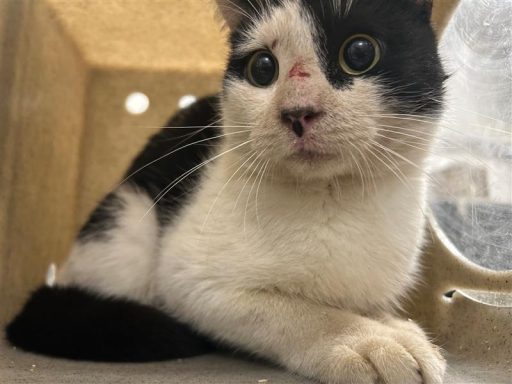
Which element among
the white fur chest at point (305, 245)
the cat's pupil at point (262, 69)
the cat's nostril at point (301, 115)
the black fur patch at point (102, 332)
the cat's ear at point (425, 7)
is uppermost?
the cat's ear at point (425, 7)

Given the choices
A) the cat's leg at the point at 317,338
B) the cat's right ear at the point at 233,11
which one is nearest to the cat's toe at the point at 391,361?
the cat's leg at the point at 317,338

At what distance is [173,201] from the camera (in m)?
1.69

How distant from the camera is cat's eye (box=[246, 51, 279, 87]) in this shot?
1.35 metres

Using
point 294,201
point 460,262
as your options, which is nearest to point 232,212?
point 294,201

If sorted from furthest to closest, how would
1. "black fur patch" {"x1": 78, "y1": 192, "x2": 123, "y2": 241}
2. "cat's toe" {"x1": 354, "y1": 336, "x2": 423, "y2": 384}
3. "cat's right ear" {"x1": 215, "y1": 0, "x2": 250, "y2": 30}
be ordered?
"black fur patch" {"x1": 78, "y1": 192, "x2": 123, "y2": 241} → "cat's right ear" {"x1": 215, "y1": 0, "x2": 250, "y2": 30} → "cat's toe" {"x1": 354, "y1": 336, "x2": 423, "y2": 384}

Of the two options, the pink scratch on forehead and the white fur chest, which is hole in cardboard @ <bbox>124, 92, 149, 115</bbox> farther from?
the pink scratch on forehead

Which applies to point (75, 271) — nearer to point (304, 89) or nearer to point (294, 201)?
point (294, 201)

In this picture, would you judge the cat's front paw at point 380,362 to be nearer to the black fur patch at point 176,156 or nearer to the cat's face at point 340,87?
the cat's face at point 340,87

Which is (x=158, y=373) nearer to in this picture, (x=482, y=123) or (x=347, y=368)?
Result: (x=347, y=368)

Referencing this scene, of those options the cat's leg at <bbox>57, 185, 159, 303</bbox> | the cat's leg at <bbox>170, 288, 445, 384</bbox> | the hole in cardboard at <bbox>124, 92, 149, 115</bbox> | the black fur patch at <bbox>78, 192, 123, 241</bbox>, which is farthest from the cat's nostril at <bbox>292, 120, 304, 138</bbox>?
the hole in cardboard at <bbox>124, 92, 149, 115</bbox>

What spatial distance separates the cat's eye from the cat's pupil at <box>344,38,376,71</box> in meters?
0.18

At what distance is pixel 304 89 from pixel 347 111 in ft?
0.32

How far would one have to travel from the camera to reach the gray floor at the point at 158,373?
A: 1158 millimetres

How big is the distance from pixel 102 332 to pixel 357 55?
2.80 ft
